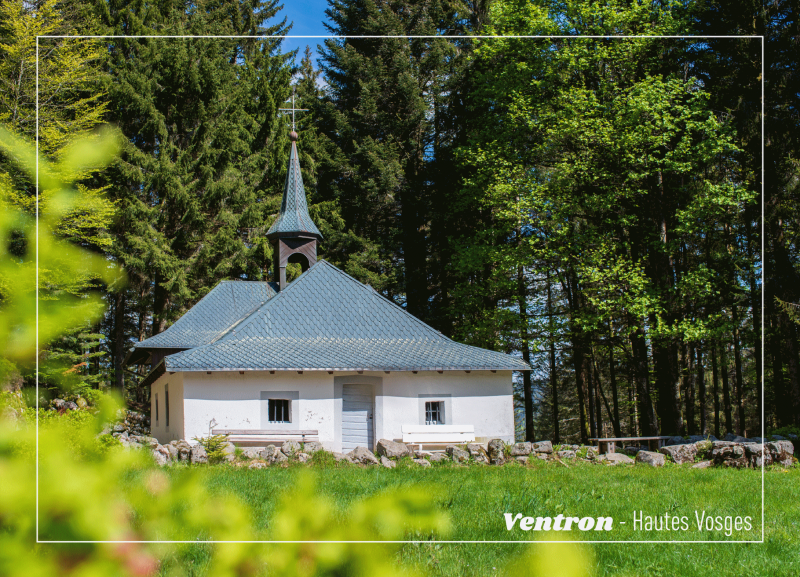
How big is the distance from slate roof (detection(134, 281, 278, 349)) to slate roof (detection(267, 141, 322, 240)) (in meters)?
2.28

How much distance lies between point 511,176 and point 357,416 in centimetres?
Answer: 1074

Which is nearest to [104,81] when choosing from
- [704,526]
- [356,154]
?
[356,154]

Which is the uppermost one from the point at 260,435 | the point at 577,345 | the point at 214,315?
the point at 214,315

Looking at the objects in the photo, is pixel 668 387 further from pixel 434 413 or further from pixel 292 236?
pixel 292 236

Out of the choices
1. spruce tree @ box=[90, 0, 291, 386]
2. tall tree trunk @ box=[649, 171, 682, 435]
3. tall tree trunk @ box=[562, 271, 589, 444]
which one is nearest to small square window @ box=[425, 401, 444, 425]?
tall tree trunk @ box=[562, 271, 589, 444]

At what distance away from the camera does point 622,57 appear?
2028 centimetres

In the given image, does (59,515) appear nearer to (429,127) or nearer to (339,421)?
(339,421)

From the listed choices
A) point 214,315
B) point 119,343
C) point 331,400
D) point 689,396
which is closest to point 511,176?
point 331,400

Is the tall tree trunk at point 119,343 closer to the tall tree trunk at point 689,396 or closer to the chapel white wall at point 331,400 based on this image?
the chapel white wall at point 331,400

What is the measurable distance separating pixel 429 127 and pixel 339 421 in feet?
58.0

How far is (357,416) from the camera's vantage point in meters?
17.9

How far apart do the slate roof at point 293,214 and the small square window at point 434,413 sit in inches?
325

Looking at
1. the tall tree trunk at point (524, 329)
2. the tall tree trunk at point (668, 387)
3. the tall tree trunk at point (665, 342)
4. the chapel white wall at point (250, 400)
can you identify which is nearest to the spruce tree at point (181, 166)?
the chapel white wall at point (250, 400)

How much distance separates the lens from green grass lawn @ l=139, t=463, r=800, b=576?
4809 mm
